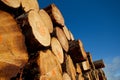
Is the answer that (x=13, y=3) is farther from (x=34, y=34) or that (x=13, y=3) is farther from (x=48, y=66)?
(x=48, y=66)

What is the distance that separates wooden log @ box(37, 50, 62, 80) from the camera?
196 centimetres

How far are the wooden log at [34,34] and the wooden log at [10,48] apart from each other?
0.09m

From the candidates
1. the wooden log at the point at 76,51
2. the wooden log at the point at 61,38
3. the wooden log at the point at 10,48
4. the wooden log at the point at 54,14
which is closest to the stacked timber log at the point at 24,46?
the wooden log at the point at 10,48

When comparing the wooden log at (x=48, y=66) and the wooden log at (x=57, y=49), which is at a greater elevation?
the wooden log at (x=57, y=49)

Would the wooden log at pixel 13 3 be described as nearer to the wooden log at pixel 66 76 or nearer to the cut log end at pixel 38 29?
the cut log end at pixel 38 29

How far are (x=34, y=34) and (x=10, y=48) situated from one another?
1.16 feet

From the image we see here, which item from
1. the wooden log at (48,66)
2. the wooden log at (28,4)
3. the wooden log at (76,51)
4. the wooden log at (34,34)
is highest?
the wooden log at (28,4)

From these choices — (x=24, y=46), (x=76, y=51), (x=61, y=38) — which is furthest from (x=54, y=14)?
(x=24, y=46)

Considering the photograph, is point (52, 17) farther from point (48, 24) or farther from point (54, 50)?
point (54, 50)

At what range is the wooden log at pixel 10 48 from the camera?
5.53 feet

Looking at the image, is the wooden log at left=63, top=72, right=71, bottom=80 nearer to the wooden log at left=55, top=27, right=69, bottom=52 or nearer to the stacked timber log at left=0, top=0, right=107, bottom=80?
the stacked timber log at left=0, top=0, right=107, bottom=80

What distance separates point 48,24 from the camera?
2.71 m

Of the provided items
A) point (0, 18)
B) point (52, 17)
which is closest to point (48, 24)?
point (52, 17)

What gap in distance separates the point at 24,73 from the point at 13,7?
0.71 meters
